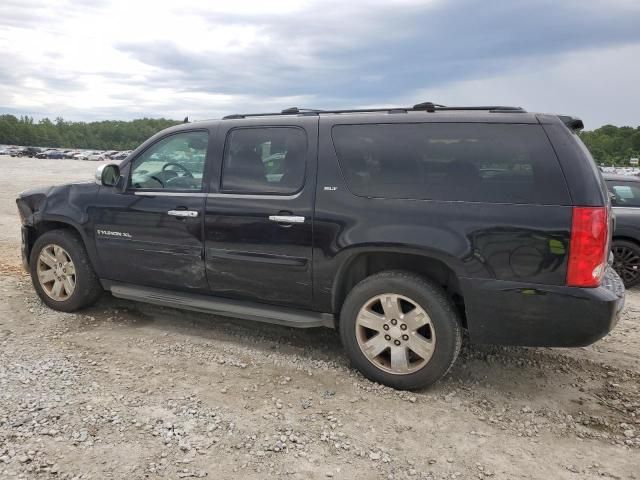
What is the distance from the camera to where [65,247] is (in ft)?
16.1

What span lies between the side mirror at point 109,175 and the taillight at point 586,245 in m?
3.75

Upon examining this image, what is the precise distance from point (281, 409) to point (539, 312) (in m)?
1.75

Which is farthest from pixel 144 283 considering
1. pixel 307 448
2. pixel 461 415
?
pixel 461 415

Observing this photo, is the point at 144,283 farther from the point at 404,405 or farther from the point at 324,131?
the point at 404,405

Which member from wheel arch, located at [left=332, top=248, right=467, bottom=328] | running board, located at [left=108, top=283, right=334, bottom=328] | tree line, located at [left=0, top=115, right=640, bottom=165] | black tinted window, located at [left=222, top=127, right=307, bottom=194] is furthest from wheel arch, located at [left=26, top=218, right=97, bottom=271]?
tree line, located at [left=0, top=115, right=640, bottom=165]

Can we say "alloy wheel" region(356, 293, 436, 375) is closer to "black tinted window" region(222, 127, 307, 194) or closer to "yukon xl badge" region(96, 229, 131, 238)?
"black tinted window" region(222, 127, 307, 194)

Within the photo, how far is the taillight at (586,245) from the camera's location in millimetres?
3057

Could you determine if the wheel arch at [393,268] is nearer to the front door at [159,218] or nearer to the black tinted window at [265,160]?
the black tinted window at [265,160]

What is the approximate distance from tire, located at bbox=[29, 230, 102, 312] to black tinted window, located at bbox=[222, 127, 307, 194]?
177 centimetres

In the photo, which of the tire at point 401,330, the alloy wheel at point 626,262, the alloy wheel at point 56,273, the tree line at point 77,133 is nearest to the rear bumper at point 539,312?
the tire at point 401,330

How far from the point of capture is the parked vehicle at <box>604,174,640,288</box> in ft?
22.2

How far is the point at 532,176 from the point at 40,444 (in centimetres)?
328

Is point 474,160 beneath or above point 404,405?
above

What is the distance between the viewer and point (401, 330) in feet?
11.7
